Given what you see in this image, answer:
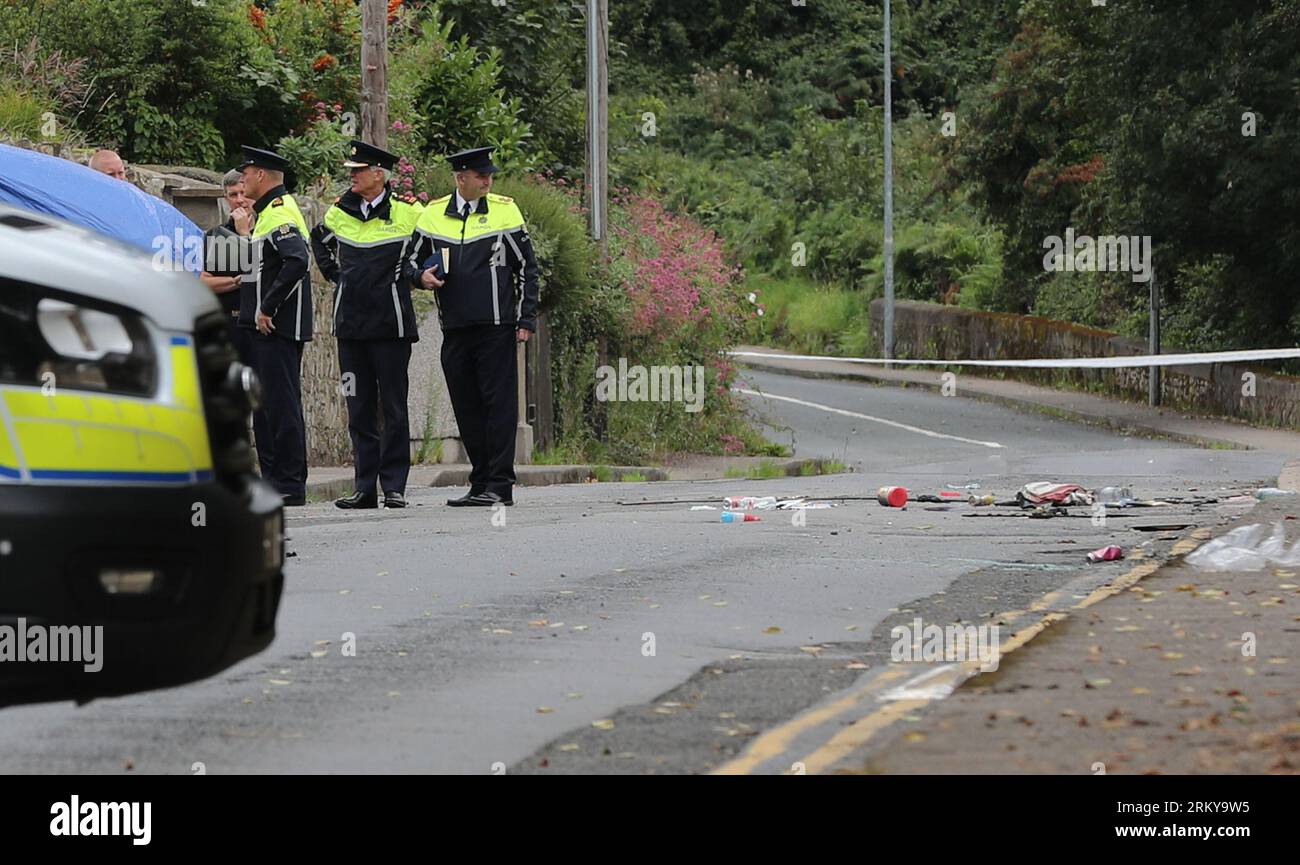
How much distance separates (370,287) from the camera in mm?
14469

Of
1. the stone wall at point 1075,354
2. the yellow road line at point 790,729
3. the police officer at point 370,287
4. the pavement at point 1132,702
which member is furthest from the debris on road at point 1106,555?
the stone wall at point 1075,354

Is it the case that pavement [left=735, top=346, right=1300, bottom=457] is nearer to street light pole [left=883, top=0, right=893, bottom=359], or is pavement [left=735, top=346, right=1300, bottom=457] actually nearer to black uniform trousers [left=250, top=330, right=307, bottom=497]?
street light pole [left=883, top=0, right=893, bottom=359]

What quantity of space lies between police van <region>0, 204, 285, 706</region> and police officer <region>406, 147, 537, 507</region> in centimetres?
834

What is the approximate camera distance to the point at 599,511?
15.4 m

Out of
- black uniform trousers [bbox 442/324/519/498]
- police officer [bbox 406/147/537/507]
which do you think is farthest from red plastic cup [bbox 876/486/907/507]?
police officer [bbox 406/147/537/507]

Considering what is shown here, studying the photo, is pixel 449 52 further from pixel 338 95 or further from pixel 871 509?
pixel 871 509

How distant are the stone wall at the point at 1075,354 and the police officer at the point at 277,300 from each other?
18358mm

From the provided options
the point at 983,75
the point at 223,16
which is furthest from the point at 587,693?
the point at 983,75

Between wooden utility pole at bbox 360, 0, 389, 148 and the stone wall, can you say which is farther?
the stone wall

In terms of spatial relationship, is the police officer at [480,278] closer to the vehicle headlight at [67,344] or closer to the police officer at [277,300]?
the police officer at [277,300]

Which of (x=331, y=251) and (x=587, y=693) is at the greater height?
(x=331, y=251)

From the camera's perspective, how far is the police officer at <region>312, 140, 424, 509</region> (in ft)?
47.4

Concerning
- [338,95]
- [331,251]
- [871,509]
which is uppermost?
[338,95]
